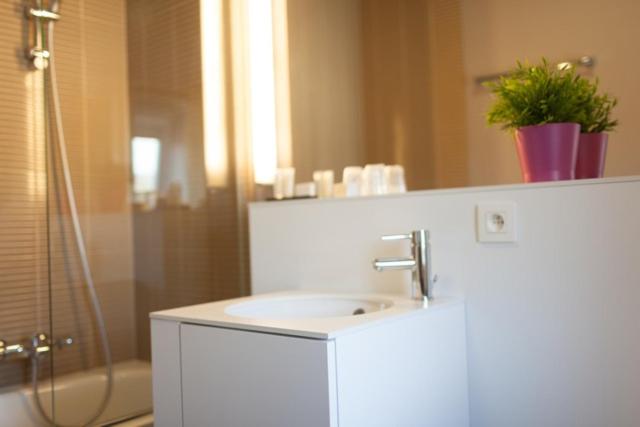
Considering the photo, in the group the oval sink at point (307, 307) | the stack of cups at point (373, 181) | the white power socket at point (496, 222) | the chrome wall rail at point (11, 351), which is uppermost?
the stack of cups at point (373, 181)

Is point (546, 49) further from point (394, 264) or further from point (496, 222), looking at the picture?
point (394, 264)

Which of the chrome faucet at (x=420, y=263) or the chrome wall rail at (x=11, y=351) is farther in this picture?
the chrome wall rail at (x=11, y=351)

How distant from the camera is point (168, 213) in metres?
2.21

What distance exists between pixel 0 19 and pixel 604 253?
174 centimetres

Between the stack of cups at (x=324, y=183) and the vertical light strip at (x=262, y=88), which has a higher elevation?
the vertical light strip at (x=262, y=88)

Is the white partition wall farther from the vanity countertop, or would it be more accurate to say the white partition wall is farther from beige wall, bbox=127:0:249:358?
beige wall, bbox=127:0:249:358

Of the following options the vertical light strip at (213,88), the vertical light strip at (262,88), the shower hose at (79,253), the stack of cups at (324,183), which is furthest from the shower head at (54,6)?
the stack of cups at (324,183)

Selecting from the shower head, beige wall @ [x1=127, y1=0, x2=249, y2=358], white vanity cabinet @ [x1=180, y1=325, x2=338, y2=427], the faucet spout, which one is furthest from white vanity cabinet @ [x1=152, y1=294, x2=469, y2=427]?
the shower head

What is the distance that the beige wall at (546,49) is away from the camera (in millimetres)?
1404

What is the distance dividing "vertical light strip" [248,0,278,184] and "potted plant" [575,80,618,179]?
102 cm

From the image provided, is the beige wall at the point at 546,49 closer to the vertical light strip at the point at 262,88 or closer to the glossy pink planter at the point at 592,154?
the glossy pink planter at the point at 592,154

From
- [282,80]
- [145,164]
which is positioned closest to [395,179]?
[282,80]

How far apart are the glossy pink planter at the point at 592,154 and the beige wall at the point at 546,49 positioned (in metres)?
0.03

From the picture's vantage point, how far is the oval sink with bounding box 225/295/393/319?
1.57m
